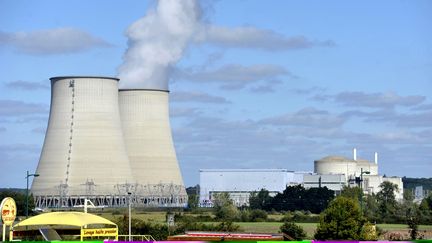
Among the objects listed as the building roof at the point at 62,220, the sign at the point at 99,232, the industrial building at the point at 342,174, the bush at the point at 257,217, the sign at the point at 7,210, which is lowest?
the bush at the point at 257,217

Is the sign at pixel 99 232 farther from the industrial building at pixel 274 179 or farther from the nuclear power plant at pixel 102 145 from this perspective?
the industrial building at pixel 274 179

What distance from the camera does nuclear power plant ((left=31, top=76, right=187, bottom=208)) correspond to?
64.9 m

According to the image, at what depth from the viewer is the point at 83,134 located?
65.6 m

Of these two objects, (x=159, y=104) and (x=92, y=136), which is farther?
(x=159, y=104)

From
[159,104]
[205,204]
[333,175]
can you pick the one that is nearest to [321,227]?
[159,104]

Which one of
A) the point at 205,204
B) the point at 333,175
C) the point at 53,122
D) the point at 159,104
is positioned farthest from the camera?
the point at 333,175

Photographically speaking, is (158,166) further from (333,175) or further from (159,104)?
(333,175)

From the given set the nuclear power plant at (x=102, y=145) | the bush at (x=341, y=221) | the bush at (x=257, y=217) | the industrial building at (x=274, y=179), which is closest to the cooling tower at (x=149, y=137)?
the nuclear power plant at (x=102, y=145)

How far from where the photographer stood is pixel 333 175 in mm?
123500

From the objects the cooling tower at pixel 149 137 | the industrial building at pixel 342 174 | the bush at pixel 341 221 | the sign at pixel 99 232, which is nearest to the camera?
the sign at pixel 99 232

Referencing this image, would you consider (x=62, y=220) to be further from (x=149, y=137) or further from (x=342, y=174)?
(x=342, y=174)

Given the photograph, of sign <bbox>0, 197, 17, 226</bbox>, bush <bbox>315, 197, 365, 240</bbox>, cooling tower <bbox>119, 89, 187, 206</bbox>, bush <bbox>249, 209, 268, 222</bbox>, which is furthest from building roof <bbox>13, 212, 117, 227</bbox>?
cooling tower <bbox>119, 89, 187, 206</bbox>

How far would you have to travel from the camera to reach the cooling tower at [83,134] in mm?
64688

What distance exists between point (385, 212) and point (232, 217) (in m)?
13.9
